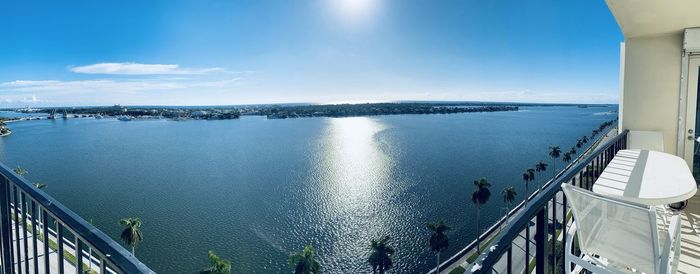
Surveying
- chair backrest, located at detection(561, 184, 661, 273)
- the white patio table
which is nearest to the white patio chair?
chair backrest, located at detection(561, 184, 661, 273)

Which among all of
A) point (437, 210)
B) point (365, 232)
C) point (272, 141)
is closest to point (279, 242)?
point (365, 232)

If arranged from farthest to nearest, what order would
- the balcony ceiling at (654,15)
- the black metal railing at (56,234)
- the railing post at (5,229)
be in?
the balcony ceiling at (654,15) → the railing post at (5,229) → the black metal railing at (56,234)

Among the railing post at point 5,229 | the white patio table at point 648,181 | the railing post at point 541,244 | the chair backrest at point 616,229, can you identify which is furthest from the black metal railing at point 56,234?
the white patio table at point 648,181

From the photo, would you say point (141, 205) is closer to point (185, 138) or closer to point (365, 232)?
point (365, 232)

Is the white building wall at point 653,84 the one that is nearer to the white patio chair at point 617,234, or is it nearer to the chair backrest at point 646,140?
the chair backrest at point 646,140

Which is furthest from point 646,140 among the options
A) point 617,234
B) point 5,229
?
point 5,229

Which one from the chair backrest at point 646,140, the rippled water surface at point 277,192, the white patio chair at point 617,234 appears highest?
the chair backrest at point 646,140
